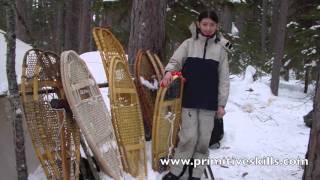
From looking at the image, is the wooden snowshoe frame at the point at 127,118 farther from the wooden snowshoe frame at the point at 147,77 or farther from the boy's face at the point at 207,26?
the boy's face at the point at 207,26

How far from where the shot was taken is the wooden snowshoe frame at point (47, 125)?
12.2 feet

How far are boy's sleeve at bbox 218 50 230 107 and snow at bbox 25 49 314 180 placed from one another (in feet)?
3.30

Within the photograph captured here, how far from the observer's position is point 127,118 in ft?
14.4

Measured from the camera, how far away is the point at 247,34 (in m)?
20.2

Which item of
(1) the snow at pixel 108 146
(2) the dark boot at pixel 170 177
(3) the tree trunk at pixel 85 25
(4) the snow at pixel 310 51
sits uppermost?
(3) the tree trunk at pixel 85 25

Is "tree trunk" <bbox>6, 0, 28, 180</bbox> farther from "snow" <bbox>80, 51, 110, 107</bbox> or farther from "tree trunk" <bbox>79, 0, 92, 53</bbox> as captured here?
"tree trunk" <bbox>79, 0, 92, 53</bbox>

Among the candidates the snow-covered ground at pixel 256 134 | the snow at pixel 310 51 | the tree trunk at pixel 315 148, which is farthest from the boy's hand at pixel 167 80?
the snow at pixel 310 51

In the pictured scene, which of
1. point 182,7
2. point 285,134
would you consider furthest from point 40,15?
point 285,134

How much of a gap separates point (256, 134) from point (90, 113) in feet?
12.6

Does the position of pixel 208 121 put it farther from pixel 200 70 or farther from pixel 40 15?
pixel 40 15

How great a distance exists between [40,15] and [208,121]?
21.4 meters

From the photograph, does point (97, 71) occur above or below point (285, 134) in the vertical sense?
above

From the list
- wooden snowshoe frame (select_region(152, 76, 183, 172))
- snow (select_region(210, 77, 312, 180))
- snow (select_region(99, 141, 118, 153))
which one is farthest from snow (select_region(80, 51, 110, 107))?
snow (select_region(99, 141, 118, 153))

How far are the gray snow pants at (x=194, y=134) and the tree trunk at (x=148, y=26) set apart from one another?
4.15 ft
